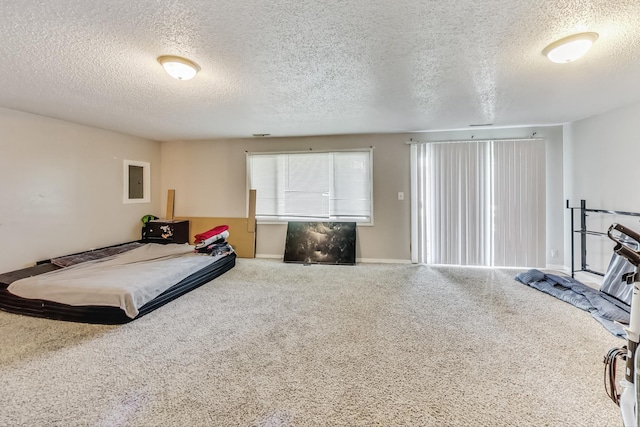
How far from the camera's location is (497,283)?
3.76 m

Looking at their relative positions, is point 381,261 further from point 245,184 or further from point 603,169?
point 603,169

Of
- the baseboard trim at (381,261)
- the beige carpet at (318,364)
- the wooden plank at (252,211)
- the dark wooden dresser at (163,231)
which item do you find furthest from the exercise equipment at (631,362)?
the dark wooden dresser at (163,231)

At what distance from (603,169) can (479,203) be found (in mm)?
1494

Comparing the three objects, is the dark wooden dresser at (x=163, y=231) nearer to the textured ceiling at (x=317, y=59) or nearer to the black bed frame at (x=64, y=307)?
the black bed frame at (x=64, y=307)

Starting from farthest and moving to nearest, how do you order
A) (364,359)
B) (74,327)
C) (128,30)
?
1. (74,327)
2. (364,359)
3. (128,30)

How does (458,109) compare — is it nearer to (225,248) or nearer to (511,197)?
(511,197)

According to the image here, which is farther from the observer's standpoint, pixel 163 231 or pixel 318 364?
pixel 163 231

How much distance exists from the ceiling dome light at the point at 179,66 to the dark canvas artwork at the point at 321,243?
3.32 m

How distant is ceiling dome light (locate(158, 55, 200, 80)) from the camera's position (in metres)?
2.14

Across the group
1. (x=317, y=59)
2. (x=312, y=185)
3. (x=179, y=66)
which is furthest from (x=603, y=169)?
(x=179, y=66)

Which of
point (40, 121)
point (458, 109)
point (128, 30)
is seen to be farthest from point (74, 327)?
point (458, 109)

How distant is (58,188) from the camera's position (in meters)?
3.97

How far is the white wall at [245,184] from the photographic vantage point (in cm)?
491

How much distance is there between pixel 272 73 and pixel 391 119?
2.11 metres
